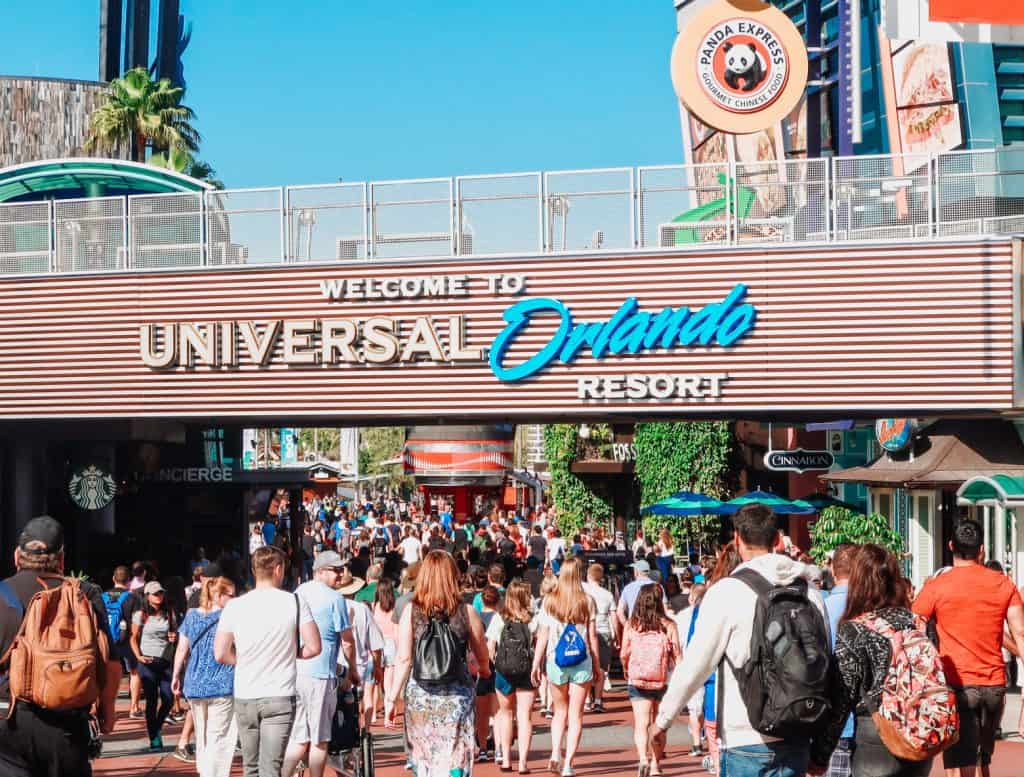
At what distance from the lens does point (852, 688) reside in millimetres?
7684

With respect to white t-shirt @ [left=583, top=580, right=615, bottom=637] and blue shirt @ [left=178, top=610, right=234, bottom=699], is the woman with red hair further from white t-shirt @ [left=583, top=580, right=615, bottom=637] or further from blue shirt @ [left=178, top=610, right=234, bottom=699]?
white t-shirt @ [left=583, top=580, right=615, bottom=637]

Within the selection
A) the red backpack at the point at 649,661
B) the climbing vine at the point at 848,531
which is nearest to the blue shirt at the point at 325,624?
the red backpack at the point at 649,661

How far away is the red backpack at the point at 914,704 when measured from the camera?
24.9ft

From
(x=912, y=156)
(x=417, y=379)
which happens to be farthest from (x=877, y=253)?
(x=417, y=379)

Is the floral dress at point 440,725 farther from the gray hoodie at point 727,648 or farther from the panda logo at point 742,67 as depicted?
the panda logo at point 742,67

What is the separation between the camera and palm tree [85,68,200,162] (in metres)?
46.3

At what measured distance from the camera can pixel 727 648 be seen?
707 centimetres

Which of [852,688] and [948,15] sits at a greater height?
[948,15]

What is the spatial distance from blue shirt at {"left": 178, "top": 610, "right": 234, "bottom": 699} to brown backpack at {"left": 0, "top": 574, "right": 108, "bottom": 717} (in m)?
3.92

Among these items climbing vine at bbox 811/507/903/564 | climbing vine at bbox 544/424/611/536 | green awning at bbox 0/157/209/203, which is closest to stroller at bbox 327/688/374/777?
climbing vine at bbox 811/507/903/564

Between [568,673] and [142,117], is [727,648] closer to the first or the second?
[568,673]

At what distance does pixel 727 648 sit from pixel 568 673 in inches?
263

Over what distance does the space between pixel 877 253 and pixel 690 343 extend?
2747mm

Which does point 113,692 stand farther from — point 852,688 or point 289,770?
point 852,688
